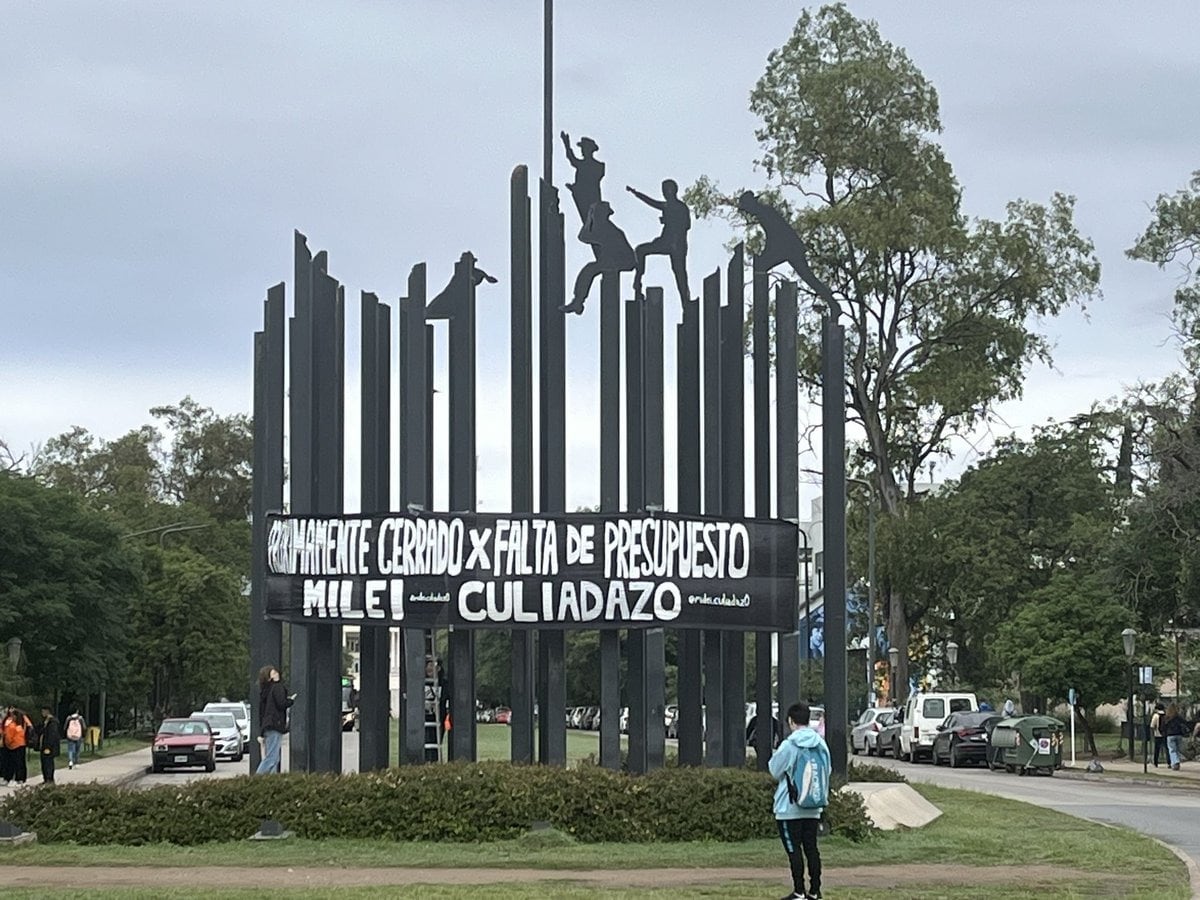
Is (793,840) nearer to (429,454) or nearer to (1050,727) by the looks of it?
(429,454)

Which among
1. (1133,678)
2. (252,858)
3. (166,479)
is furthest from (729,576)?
(166,479)

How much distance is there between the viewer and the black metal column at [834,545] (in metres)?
21.2

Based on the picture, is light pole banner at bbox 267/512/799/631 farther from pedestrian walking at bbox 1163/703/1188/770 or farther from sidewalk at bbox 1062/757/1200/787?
pedestrian walking at bbox 1163/703/1188/770

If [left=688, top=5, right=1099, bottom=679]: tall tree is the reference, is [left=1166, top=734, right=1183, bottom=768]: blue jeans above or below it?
below

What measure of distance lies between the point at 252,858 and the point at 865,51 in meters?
37.5

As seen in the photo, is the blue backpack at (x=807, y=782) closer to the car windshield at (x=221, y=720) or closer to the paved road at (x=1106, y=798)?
the paved road at (x=1106, y=798)

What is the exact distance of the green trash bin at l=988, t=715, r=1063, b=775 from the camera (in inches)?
1622

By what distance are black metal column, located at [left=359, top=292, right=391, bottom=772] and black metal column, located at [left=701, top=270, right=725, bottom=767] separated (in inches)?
141

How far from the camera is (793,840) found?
573 inches

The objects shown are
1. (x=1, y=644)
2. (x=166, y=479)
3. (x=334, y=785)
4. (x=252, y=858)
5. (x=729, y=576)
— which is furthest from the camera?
(x=166, y=479)

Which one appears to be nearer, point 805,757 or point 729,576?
point 805,757

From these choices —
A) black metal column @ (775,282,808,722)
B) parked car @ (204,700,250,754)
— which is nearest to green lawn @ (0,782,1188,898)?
black metal column @ (775,282,808,722)

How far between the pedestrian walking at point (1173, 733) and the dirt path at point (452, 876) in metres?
29.0

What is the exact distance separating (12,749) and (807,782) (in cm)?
2121
